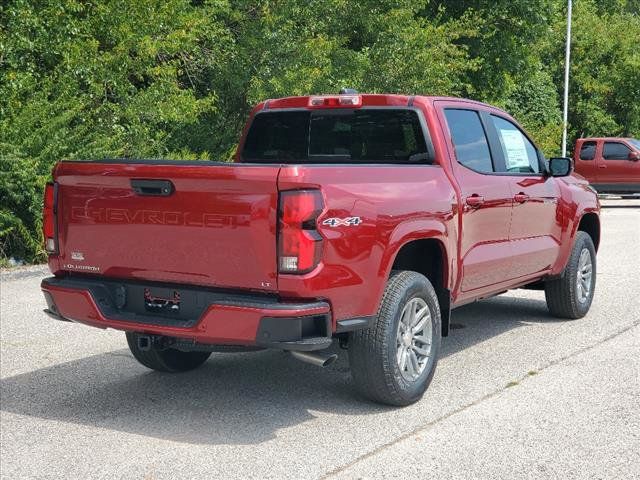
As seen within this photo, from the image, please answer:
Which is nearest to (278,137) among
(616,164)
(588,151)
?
(616,164)

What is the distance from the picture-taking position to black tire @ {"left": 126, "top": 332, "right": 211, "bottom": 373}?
6273mm

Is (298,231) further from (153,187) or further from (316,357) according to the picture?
(153,187)

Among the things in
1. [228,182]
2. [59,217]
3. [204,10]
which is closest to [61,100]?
[204,10]

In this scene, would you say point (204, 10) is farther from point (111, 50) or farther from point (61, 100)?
point (61, 100)

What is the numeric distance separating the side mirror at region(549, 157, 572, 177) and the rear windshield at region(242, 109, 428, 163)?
1793mm

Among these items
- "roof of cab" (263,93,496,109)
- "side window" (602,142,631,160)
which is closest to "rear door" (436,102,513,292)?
"roof of cab" (263,93,496,109)

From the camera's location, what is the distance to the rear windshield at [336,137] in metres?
6.31

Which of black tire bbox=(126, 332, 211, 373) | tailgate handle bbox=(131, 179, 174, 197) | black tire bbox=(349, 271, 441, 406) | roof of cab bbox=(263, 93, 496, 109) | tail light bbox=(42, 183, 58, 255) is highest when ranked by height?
roof of cab bbox=(263, 93, 496, 109)

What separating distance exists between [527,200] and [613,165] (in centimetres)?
1904

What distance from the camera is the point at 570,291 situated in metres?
8.10

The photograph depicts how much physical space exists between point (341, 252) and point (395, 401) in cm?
110

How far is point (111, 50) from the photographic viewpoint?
560 inches

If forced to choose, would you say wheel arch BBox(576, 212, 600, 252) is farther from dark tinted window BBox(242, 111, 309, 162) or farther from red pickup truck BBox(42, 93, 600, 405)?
dark tinted window BBox(242, 111, 309, 162)

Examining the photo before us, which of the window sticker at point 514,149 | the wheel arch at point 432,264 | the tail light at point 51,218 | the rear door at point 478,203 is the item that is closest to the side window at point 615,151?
the window sticker at point 514,149
